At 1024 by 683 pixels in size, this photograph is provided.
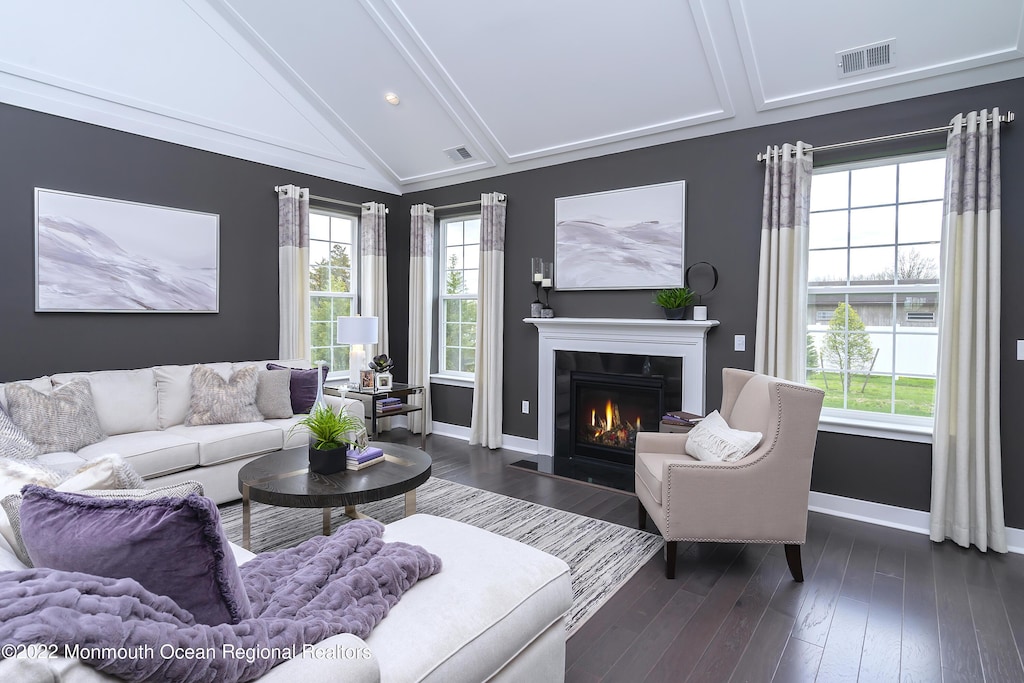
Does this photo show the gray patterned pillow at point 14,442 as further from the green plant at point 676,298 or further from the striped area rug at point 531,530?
the green plant at point 676,298

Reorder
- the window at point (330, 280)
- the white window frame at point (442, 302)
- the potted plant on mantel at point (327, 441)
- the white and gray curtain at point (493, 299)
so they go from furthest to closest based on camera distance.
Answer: the white window frame at point (442, 302)
the window at point (330, 280)
the white and gray curtain at point (493, 299)
the potted plant on mantel at point (327, 441)

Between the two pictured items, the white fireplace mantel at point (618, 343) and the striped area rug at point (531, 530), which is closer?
the striped area rug at point (531, 530)

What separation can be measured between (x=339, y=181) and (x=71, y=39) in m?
2.20

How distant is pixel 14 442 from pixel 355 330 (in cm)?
217

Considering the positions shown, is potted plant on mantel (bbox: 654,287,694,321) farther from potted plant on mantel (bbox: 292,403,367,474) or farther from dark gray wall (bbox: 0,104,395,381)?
dark gray wall (bbox: 0,104,395,381)

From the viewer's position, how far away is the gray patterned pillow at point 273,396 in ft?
13.5

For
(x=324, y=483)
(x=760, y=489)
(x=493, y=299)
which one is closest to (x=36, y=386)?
(x=324, y=483)

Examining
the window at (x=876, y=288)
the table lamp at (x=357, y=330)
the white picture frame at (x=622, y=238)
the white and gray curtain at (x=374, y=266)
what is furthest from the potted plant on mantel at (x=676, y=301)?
the white and gray curtain at (x=374, y=266)

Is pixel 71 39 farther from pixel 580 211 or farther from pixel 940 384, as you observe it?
pixel 940 384

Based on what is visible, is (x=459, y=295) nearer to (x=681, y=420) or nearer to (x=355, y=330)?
(x=355, y=330)

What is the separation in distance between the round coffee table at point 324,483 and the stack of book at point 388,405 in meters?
1.59

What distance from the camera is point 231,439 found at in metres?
3.58

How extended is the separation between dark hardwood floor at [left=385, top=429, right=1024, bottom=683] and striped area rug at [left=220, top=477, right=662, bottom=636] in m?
0.11

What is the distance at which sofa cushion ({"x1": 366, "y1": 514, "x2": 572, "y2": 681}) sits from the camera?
1.34 m
